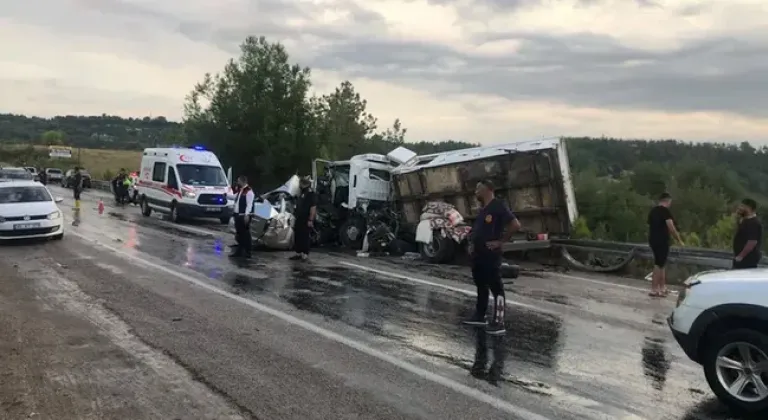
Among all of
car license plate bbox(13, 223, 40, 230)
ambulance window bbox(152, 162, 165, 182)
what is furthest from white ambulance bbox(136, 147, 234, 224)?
car license plate bbox(13, 223, 40, 230)

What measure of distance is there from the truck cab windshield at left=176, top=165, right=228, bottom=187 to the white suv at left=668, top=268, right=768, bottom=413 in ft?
66.0

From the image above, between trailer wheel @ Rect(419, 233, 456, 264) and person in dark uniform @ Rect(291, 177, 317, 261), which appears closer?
person in dark uniform @ Rect(291, 177, 317, 261)

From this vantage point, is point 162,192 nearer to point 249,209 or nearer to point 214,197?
point 214,197

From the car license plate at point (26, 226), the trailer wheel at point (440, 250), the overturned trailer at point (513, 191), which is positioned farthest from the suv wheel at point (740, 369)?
the car license plate at point (26, 226)

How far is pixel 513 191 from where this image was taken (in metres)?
15.0

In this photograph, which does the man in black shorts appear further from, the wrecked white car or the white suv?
the wrecked white car

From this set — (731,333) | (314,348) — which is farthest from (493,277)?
(731,333)

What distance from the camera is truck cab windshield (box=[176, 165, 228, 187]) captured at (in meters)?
23.5

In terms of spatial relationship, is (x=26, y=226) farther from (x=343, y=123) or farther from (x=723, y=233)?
(x=343, y=123)

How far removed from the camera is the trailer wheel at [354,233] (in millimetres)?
16984

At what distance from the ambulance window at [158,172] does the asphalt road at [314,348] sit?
39.2ft

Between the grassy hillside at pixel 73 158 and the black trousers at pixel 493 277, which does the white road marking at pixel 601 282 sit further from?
the grassy hillside at pixel 73 158

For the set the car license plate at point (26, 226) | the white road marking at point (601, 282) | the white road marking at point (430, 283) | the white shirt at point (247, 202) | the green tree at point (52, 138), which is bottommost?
the white road marking at point (430, 283)

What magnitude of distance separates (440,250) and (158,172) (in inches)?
535
